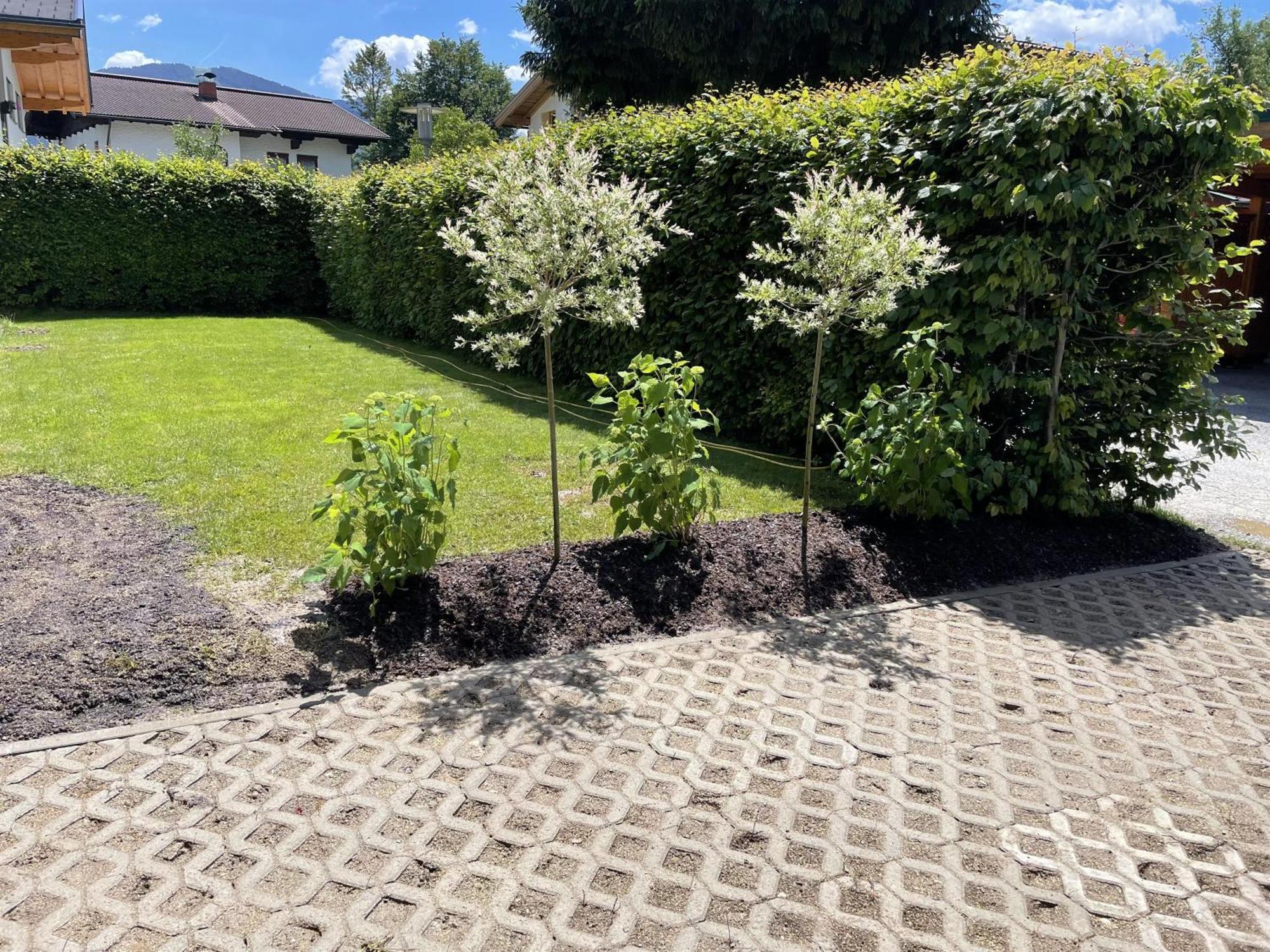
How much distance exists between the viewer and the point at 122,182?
16625mm

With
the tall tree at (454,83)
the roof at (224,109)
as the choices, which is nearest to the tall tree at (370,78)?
the tall tree at (454,83)

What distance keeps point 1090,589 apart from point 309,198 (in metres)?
17.6

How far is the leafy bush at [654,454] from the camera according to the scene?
4.75m

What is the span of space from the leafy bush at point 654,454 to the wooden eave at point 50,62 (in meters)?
14.5

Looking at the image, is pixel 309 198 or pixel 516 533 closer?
pixel 516 533

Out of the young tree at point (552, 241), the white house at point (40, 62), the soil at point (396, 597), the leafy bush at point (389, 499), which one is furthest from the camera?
the white house at point (40, 62)

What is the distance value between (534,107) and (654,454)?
26263mm

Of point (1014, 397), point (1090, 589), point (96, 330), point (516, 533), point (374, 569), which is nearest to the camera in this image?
point (374, 569)

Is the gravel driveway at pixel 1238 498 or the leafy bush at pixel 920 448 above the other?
the leafy bush at pixel 920 448

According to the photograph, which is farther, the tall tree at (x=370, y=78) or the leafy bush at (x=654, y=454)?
the tall tree at (x=370, y=78)

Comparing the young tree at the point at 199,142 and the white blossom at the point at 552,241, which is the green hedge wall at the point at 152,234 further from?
the white blossom at the point at 552,241

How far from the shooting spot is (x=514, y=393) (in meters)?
10.5

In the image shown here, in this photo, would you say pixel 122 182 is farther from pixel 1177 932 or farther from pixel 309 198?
pixel 1177 932

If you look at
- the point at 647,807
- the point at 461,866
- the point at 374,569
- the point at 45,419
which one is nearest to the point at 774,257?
the point at 374,569
